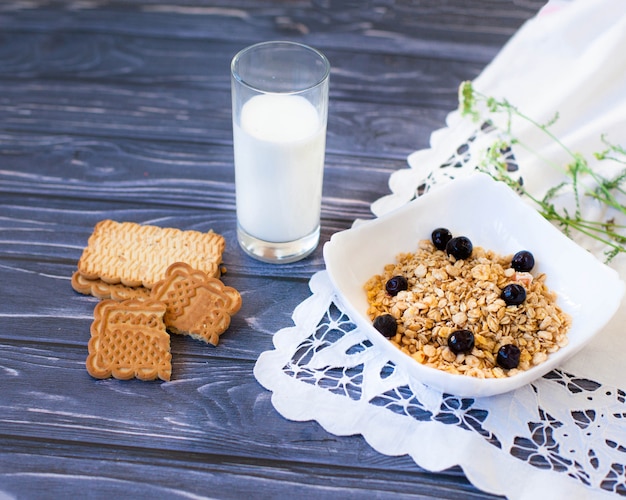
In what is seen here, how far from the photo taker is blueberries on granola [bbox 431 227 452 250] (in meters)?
1.14

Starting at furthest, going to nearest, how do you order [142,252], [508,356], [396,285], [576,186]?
[576,186]
[142,252]
[396,285]
[508,356]

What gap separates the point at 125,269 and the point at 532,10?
1285 millimetres

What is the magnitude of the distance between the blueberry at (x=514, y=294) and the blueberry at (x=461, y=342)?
3.5 inches

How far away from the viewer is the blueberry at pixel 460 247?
1106 mm

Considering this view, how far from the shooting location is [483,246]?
1.19m

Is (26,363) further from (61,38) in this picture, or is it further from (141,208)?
(61,38)

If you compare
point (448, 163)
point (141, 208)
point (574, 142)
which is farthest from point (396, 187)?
point (141, 208)

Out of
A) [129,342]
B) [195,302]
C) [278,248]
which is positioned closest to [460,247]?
[278,248]

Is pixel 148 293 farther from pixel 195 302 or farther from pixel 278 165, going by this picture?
pixel 278 165

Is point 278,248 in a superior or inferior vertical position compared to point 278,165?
inferior

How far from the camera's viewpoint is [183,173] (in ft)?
4.58

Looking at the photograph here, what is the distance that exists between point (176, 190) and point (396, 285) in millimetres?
499

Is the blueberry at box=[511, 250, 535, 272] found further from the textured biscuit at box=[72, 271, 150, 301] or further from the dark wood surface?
the textured biscuit at box=[72, 271, 150, 301]

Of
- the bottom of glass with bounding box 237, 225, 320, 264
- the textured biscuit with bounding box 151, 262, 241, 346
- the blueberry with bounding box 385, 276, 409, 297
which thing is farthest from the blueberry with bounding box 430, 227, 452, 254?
the textured biscuit with bounding box 151, 262, 241, 346
